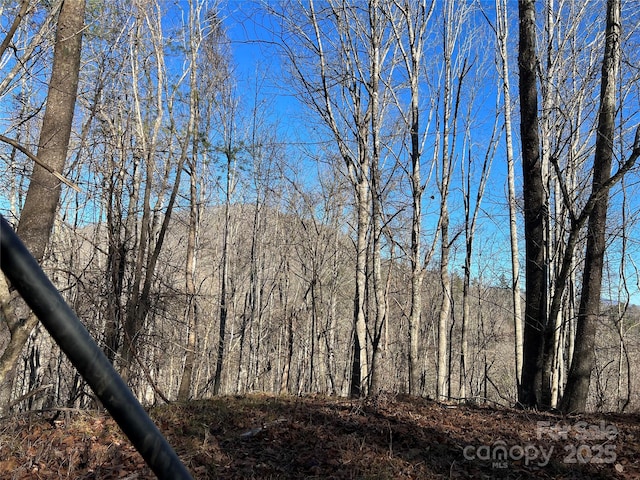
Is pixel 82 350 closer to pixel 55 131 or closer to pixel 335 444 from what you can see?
pixel 335 444

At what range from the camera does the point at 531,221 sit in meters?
6.05

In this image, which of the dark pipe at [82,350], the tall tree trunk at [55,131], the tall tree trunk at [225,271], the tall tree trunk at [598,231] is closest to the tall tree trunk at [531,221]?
the tall tree trunk at [598,231]

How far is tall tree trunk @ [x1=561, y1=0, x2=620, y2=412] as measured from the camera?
577 cm

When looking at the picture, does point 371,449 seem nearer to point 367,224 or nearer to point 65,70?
point 367,224

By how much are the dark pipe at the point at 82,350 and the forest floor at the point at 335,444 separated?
3.15 metres

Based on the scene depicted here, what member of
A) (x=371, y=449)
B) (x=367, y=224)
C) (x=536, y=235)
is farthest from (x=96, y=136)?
(x=536, y=235)

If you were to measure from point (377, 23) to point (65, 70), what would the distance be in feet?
17.5

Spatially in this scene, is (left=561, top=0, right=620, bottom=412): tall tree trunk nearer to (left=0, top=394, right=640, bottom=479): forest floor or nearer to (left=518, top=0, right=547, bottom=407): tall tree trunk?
(left=518, top=0, right=547, bottom=407): tall tree trunk

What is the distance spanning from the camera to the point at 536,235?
6004 mm

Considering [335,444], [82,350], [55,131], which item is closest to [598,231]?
[335,444]

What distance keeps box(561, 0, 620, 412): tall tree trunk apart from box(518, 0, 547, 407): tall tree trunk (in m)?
0.51

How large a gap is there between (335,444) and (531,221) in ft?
13.8

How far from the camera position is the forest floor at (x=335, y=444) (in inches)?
137

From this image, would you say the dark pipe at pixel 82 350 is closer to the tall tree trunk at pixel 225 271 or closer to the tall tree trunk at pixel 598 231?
the tall tree trunk at pixel 598 231
